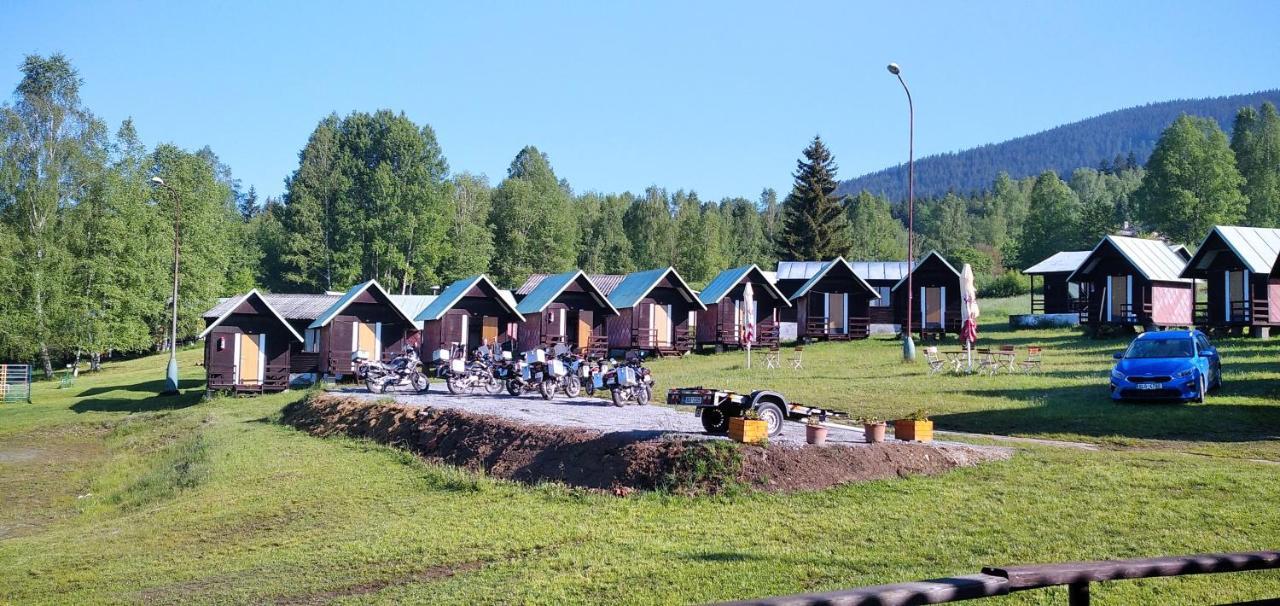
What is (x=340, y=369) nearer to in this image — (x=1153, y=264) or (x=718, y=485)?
(x=718, y=485)

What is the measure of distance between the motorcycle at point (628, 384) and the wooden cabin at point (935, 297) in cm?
2752

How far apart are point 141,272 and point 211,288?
1134cm

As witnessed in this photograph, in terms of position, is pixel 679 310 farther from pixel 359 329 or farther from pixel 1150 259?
pixel 1150 259

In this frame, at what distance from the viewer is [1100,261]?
158 ft

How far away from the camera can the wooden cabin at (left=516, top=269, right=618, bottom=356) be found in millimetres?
47781

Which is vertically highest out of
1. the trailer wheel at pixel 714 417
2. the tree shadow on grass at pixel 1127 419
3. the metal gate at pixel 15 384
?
the trailer wheel at pixel 714 417

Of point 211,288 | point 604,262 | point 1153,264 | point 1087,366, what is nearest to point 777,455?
point 1087,366

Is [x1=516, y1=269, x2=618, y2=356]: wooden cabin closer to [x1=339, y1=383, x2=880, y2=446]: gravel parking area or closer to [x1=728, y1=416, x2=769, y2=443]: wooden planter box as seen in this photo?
[x1=339, y1=383, x2=880, y2=446]: gravel parking area

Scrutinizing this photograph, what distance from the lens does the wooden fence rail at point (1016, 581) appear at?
538 centimetres

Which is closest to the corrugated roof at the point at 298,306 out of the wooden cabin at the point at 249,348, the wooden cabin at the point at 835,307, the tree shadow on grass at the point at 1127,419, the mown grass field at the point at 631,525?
the wooden cabin at the point at 249,348

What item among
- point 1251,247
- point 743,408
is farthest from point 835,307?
point 743,408

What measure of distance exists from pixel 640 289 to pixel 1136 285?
74.7ft

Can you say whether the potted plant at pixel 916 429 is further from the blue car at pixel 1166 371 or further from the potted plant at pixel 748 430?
the blue car at pixel 1166 371

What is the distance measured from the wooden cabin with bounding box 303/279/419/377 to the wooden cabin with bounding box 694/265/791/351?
564 inches
